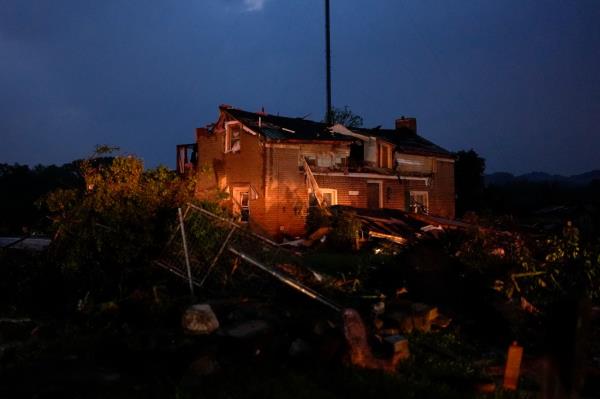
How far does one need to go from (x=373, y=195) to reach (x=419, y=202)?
11.4 feet

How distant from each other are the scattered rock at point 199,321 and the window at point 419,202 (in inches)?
777

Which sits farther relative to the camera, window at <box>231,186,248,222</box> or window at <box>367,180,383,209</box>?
window at <box>367,180,383,209</box>

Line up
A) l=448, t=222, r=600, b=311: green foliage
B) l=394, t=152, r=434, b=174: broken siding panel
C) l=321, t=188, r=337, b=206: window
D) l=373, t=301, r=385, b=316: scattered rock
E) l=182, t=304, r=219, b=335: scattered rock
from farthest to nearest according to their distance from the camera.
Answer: l=394, t=152, r=434, b=174: broken siding panel, l=321, t=188, r=337, b=206: window, l=448, t=222, r=600, b=311: green foliage, l=373, t=301, r=385, b=316: scattered rock, l=182, t=304, r=219, b=335: scattered rock

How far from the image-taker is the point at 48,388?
16.1 feet

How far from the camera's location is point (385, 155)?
24.0m

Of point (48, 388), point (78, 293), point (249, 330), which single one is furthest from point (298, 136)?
point (48, 388)

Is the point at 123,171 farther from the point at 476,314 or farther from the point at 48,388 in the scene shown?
the point at 476,314

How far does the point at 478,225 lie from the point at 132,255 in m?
5.91

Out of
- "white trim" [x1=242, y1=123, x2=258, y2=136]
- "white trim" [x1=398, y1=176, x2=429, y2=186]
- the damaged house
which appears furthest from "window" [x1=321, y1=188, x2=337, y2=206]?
"white trim" [x1=398, y1=176, x2=429, y2=186]

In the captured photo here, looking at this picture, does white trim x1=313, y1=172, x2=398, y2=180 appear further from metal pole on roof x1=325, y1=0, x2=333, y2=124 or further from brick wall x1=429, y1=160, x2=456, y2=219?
metal pole on roof x1=325, y1=0, x2=333, y2=124

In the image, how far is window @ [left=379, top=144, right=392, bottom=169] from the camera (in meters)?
23.8

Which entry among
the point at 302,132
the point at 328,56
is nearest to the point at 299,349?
the point at 302,132

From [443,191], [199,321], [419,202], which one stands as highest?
[443,191]

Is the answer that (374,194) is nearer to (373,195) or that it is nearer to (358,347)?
(373,195)
